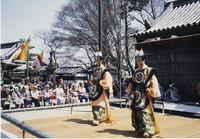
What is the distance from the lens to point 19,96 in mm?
15094

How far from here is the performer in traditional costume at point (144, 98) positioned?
7477mm

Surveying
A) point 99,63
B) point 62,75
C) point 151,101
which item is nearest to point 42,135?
point 151,101

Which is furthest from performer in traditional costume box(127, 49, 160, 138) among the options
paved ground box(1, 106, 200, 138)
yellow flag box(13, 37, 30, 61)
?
yellow flag box(13, 37, 30, 61)

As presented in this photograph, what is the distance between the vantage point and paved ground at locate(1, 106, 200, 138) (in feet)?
26.0

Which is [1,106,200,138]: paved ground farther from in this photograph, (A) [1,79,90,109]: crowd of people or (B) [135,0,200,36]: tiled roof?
(B) [135,0,200,36]: tiled roof

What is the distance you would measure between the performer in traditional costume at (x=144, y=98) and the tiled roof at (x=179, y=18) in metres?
5.47

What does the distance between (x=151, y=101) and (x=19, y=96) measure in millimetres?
8762

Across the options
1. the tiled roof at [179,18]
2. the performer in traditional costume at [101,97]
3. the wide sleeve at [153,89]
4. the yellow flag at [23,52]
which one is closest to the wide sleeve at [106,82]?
the performer in traditional costume at [101,97]

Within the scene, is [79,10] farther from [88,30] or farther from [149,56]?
[149,56]

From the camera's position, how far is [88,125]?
9156 millimetres

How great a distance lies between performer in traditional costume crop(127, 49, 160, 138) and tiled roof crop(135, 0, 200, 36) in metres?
5.47

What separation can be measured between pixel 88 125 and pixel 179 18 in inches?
293

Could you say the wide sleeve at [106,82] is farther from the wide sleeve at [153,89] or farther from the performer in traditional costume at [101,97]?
the wide sleeve at [153,89]

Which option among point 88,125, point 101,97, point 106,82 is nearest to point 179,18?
point 106,82
